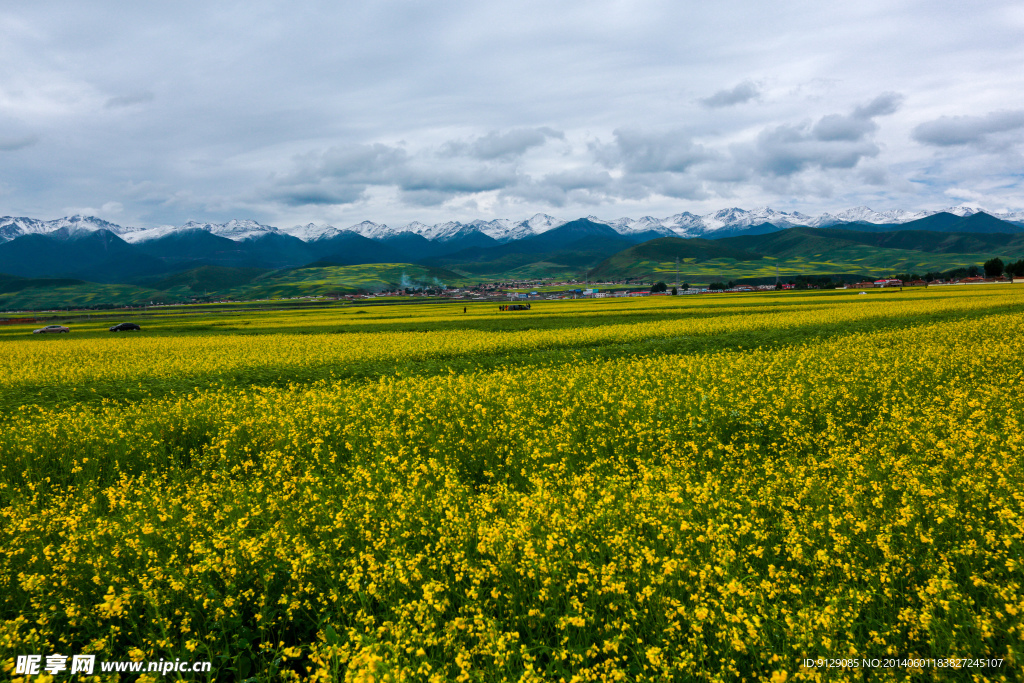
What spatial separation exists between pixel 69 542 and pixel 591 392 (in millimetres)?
13045

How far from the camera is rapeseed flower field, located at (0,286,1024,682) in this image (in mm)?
5129

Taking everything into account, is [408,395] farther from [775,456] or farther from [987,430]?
[987,430]

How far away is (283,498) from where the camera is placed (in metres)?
8.94

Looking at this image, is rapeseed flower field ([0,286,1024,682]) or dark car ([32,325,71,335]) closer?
rapeseed flower field ([0,286,1024,682])

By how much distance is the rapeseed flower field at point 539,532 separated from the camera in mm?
5129

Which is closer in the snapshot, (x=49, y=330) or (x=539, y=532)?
(x=539, y=532)

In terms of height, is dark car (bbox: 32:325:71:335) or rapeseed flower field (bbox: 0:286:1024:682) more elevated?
dark car (bbox: 32:325:71:335)

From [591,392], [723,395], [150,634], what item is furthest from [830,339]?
[150,634]

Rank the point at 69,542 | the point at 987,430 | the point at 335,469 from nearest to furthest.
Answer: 1. the point at 69,542
2. the point at 987,430
3. the point at 335,469

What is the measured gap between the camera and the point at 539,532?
23.4 feet

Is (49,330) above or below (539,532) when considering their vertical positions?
above

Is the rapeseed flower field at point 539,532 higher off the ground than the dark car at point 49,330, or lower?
lower

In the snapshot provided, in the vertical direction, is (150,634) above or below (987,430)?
below

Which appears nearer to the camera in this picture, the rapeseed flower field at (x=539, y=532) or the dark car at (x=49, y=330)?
the rapeseed flower field at (x=539, y=532)
